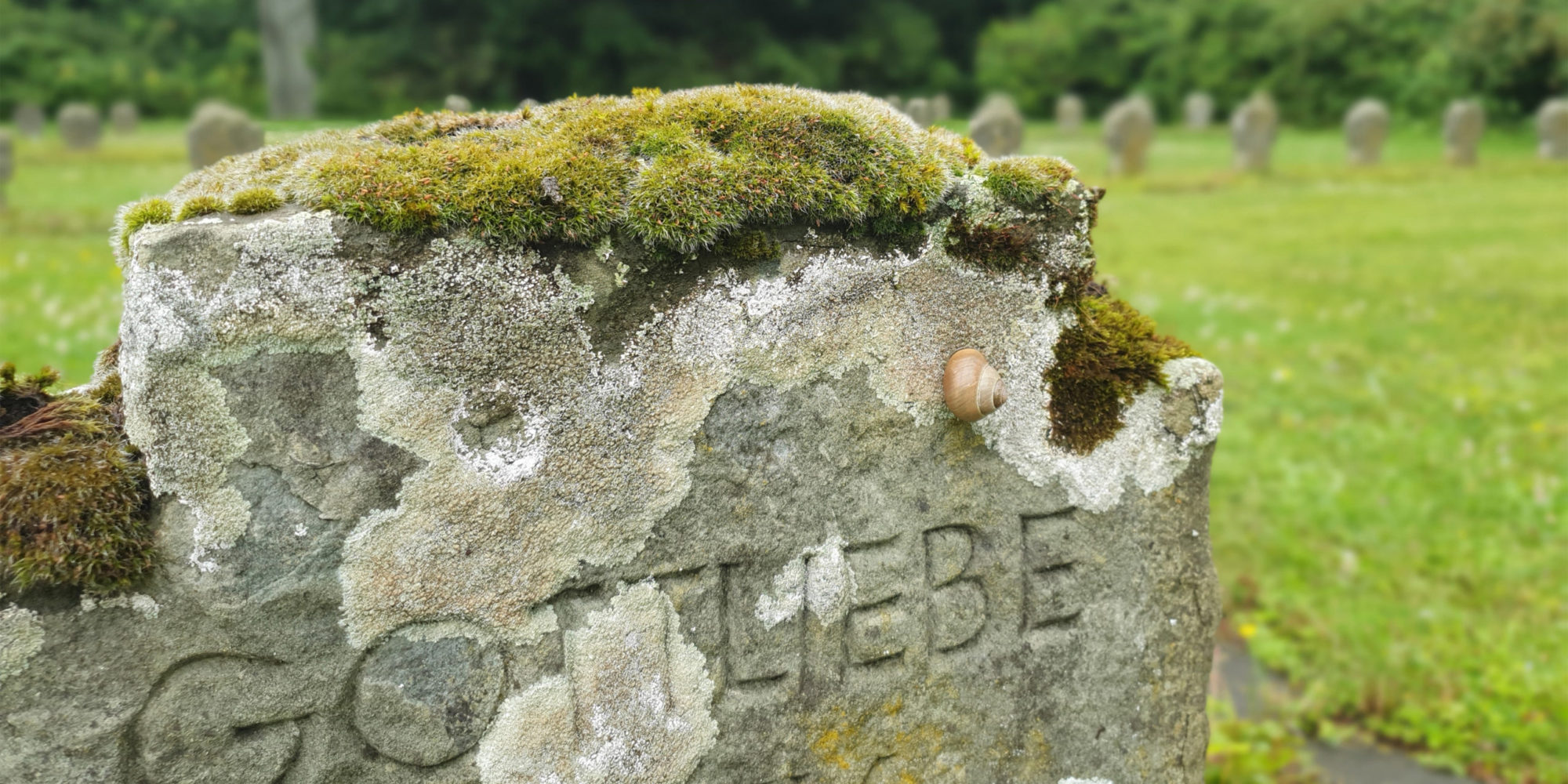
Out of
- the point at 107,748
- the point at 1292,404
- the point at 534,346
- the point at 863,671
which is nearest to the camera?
the point at 107,748

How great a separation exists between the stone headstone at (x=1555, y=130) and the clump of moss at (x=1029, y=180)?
20864 millimetres

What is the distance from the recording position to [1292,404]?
20.9ft

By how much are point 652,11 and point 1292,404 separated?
27.2 m

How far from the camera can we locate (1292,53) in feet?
100

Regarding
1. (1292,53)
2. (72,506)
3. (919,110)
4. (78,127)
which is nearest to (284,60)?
(78,127)

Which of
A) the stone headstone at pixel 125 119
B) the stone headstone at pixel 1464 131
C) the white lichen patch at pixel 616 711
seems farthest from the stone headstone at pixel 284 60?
the stone headstone at pixel 1464 131

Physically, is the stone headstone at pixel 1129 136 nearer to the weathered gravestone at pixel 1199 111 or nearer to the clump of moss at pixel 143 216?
the weathered gravestone at pixel 1199 111

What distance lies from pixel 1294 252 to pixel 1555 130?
37.2 feet

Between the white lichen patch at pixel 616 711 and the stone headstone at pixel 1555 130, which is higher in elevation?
the stone headstone at pixel 1555 130

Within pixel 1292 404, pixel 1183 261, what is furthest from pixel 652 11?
pixel 1292 404

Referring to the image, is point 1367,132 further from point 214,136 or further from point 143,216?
point 143,216

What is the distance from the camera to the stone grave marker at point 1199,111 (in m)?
29.6

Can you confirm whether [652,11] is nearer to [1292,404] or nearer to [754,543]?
[1292,404]

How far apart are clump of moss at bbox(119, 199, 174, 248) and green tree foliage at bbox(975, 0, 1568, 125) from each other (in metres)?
26.5
